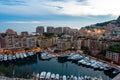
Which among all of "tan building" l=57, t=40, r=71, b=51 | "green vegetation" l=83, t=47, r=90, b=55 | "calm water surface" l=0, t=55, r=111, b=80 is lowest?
"calm water surface" l=0, t=55, r=111, b=80

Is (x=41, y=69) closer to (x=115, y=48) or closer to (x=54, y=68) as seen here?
(x=54, y=68)

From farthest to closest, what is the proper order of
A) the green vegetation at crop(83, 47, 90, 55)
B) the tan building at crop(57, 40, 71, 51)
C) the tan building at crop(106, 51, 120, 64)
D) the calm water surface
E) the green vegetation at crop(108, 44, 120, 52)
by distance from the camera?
the tan building at crop(57, 40, 71, 51) → the green vegetation at crop(83, 47, 90, 55) → the green vegetation at crop(108, 44, 120, 52) → the tan building at crop(106, 51, 120, 64) → the calm water surface

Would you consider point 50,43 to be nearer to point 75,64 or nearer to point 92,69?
point 75,64

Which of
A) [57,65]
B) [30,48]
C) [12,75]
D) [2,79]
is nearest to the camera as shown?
[2,79]

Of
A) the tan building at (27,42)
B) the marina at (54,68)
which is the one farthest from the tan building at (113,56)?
the tan building at (27,42)

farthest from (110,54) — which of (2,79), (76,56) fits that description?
(2,79)

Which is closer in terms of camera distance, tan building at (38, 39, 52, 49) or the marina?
the marina

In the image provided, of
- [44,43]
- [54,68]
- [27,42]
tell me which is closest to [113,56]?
[54,68]

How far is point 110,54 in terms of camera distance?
16594mm

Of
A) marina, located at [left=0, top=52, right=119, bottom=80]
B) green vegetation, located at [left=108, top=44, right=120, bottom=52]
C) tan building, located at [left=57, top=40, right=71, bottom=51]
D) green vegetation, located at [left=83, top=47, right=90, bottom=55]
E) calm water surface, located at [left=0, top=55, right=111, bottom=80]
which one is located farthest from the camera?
tan building, located at [left=57, top=40, right=71, bottom=51]

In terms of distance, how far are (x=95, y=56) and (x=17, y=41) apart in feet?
28.0

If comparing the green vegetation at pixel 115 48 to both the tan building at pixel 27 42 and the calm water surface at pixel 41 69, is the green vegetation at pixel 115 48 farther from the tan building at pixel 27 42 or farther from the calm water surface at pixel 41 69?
the tan building at pixel 27 42

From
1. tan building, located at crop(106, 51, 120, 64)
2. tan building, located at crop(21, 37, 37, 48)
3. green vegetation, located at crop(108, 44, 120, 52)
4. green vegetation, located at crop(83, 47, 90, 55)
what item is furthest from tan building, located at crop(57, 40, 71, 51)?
tan building, located at crop(106, 51, 120, 64)

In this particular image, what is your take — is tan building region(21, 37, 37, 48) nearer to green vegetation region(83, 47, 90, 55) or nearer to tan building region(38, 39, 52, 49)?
tan building region(38, 39, 52, 49)
